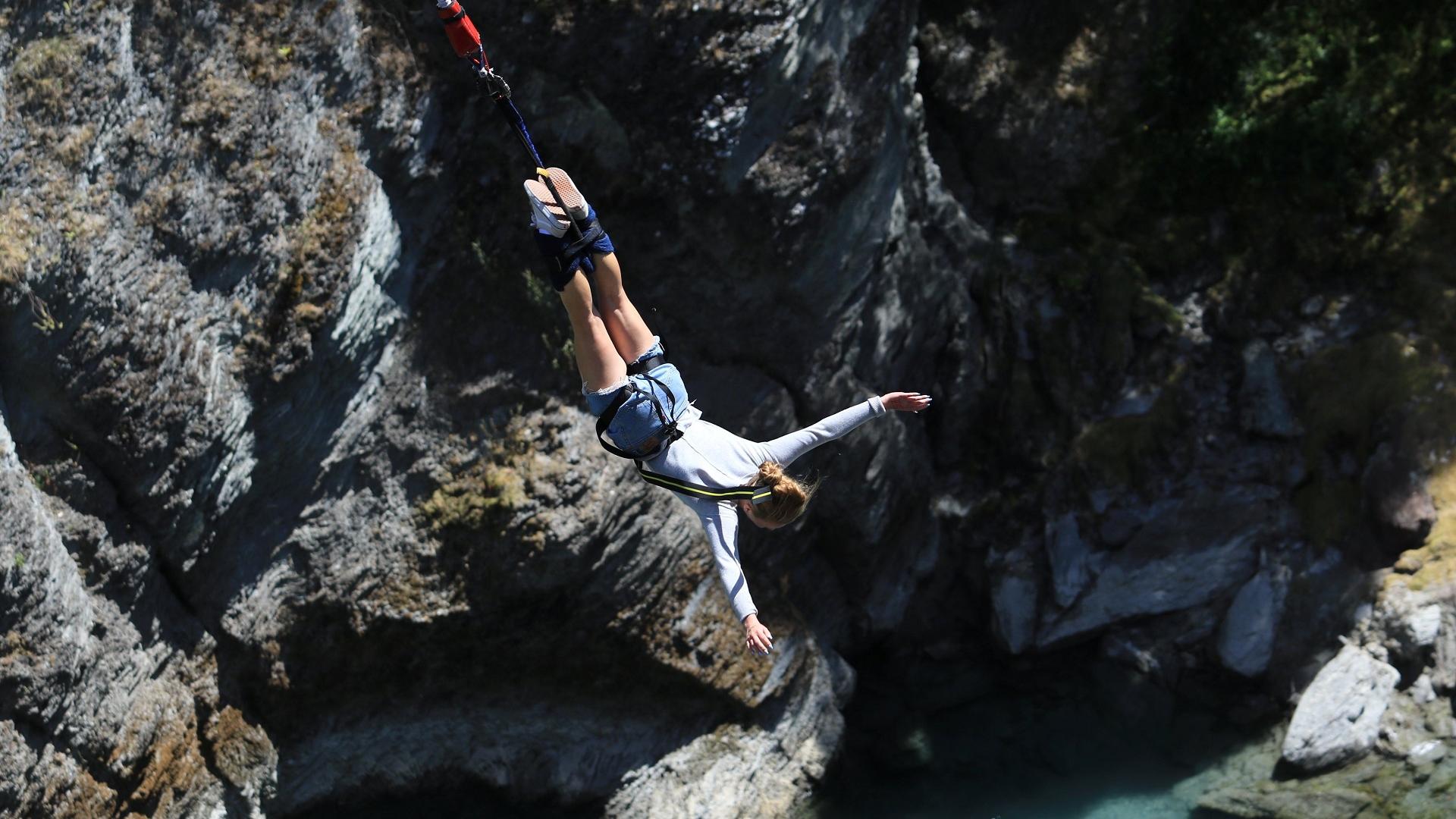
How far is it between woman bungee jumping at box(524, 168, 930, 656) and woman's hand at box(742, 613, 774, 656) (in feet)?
0.29

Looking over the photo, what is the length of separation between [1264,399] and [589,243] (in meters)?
7.92

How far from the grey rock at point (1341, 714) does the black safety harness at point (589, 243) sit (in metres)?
6.49

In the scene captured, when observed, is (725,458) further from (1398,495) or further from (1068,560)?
(1398,495)

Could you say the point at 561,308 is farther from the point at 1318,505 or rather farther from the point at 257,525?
the point at 1318,505

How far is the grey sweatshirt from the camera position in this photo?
6.50 metres

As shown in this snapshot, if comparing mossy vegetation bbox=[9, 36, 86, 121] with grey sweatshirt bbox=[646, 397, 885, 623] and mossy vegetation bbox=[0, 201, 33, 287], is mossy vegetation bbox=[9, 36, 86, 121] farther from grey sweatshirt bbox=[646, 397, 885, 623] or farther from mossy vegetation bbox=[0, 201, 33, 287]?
grey sweatshirt bbox=[646, 397, 885, 623]

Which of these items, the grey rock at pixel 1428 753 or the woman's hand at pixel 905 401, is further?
the grey rock at pixel 1428 753

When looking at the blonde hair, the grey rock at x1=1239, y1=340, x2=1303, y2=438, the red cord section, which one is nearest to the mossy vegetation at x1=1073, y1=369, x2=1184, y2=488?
the grey rock at x1=1239, y1=340, x2=1303, y2=438

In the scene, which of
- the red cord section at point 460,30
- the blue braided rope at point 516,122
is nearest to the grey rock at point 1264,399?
the blue braided rope at point 516,122

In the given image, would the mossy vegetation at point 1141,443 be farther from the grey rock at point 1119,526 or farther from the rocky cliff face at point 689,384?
the grey rock at point 1119,526

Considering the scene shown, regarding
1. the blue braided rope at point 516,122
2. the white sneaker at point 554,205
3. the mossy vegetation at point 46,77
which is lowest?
the white sneaker at point 554,205

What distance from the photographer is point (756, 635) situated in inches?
241

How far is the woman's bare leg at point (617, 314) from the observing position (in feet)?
21.5

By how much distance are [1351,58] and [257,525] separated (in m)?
10.6
